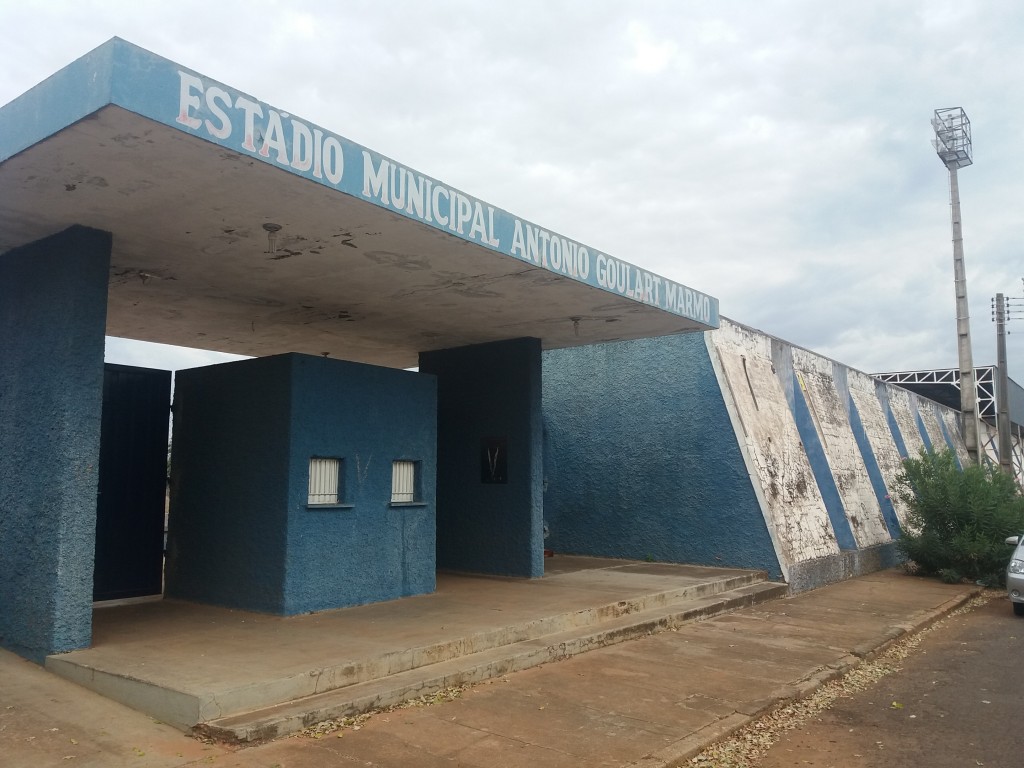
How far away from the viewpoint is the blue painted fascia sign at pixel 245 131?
4.59 meters

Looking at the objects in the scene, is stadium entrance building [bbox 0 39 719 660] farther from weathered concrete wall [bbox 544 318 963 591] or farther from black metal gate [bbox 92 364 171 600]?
weathered concrete wall [bbox 544 318 963 591]

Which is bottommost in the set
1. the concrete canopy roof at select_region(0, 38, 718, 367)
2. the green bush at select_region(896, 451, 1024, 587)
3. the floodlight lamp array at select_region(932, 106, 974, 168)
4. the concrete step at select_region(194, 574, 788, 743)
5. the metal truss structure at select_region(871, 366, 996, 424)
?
the concrete step at select_region(194, 574, 788, 743)

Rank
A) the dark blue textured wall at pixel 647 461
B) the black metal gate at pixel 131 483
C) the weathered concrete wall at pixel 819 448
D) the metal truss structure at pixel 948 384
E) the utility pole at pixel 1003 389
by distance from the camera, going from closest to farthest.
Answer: the black metal gate at pixel 131 483 → the dark blue textured wall at pixel 647 461 → the weathered concrete wall at pixel 819 448 → the utility pole at pixel 1003 389 → the metal truss structure at pixel 948 384

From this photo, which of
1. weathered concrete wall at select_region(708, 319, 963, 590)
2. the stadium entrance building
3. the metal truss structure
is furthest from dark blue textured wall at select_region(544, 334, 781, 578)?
the metal truss structure

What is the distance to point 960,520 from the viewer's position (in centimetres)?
1369

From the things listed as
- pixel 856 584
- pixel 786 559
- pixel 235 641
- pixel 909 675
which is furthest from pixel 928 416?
pixel 235 641

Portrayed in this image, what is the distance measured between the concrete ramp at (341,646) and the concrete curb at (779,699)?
6.27 feet

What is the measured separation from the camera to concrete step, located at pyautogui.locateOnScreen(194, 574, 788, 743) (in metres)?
5.06

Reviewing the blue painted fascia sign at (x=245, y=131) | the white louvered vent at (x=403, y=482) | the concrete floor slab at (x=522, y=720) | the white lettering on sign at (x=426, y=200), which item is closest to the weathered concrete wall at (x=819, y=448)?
the concrete floor slab at (x=522, y=720)

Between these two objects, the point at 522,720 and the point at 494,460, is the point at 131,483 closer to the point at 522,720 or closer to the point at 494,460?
the point at 494,460

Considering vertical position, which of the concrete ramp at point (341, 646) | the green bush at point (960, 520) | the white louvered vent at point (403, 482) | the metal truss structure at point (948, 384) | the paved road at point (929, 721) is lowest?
the paved road at point (929, 721)

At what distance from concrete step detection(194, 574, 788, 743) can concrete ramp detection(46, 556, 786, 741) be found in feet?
0.04

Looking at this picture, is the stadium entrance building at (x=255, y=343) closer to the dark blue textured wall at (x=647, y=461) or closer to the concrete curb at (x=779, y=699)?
the dark blue textured wall at (x=647, y=461)

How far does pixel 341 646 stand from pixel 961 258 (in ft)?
64.0
